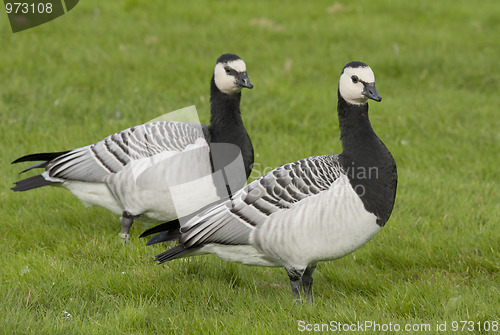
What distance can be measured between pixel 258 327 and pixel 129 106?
6406mm

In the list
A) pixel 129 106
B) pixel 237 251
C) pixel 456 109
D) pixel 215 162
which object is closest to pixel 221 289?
pixel 237 251

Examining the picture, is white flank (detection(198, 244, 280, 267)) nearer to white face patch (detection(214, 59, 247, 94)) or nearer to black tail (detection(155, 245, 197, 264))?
black tail (detection(155, 245, 197, 264))

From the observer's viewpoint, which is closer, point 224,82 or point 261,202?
point 261,202

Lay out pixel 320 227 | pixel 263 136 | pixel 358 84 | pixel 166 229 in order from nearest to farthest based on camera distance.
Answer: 1. pixel 320 227
2. pixel 358 84
3. pixel 166 229
4. pixel 263 136

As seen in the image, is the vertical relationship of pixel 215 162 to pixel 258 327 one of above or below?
above

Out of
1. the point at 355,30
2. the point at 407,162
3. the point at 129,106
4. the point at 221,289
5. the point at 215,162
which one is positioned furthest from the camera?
the point at 355,30

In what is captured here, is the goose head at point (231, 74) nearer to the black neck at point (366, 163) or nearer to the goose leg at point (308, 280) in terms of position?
the black neck at point (366, 163)

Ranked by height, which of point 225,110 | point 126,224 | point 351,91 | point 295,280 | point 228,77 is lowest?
point 295,280

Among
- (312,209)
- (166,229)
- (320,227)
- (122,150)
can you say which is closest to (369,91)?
(312,209)

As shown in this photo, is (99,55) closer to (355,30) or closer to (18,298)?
(355,30)

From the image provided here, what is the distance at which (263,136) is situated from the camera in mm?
9438

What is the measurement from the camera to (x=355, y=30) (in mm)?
13445

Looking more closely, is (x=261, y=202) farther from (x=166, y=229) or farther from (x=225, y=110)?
(x=225, y=110)

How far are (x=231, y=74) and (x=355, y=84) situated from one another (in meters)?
1.68
